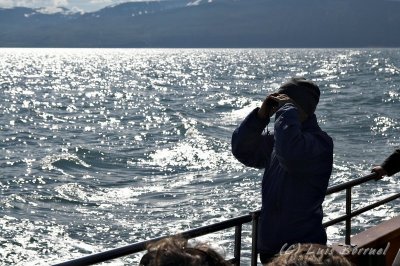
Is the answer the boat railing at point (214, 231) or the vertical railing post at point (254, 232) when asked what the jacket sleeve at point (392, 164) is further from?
the vertical railing post at point (254, 232)

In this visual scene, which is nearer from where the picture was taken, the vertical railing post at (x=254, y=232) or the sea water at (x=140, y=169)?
the vertical railing post at (x=254, y=232)

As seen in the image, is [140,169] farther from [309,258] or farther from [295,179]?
[309,258]

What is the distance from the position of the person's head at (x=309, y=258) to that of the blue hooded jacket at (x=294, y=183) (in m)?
1.30

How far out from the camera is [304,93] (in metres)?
3.75

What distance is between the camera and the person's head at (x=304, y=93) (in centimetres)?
375

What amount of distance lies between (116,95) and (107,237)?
42323 millimetres

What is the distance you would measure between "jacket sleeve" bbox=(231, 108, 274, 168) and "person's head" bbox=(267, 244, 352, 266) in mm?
1655

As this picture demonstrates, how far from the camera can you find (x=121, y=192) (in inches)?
770

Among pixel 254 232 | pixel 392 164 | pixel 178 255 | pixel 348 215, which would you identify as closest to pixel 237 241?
pixel 254 232

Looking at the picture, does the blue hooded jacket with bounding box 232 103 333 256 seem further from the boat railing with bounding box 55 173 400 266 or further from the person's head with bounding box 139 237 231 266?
the person's head with bounding box 139 237 231 266

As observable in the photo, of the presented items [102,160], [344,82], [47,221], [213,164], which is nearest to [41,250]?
[47,221]

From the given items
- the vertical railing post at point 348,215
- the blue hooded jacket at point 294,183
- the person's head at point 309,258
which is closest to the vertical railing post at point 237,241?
the blue hooded jacket at point 294,183

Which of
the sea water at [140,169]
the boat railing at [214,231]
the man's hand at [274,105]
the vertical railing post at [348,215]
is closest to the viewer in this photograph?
the boat railing at [214,231]

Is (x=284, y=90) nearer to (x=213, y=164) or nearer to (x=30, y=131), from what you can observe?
(x=213, y=164)
